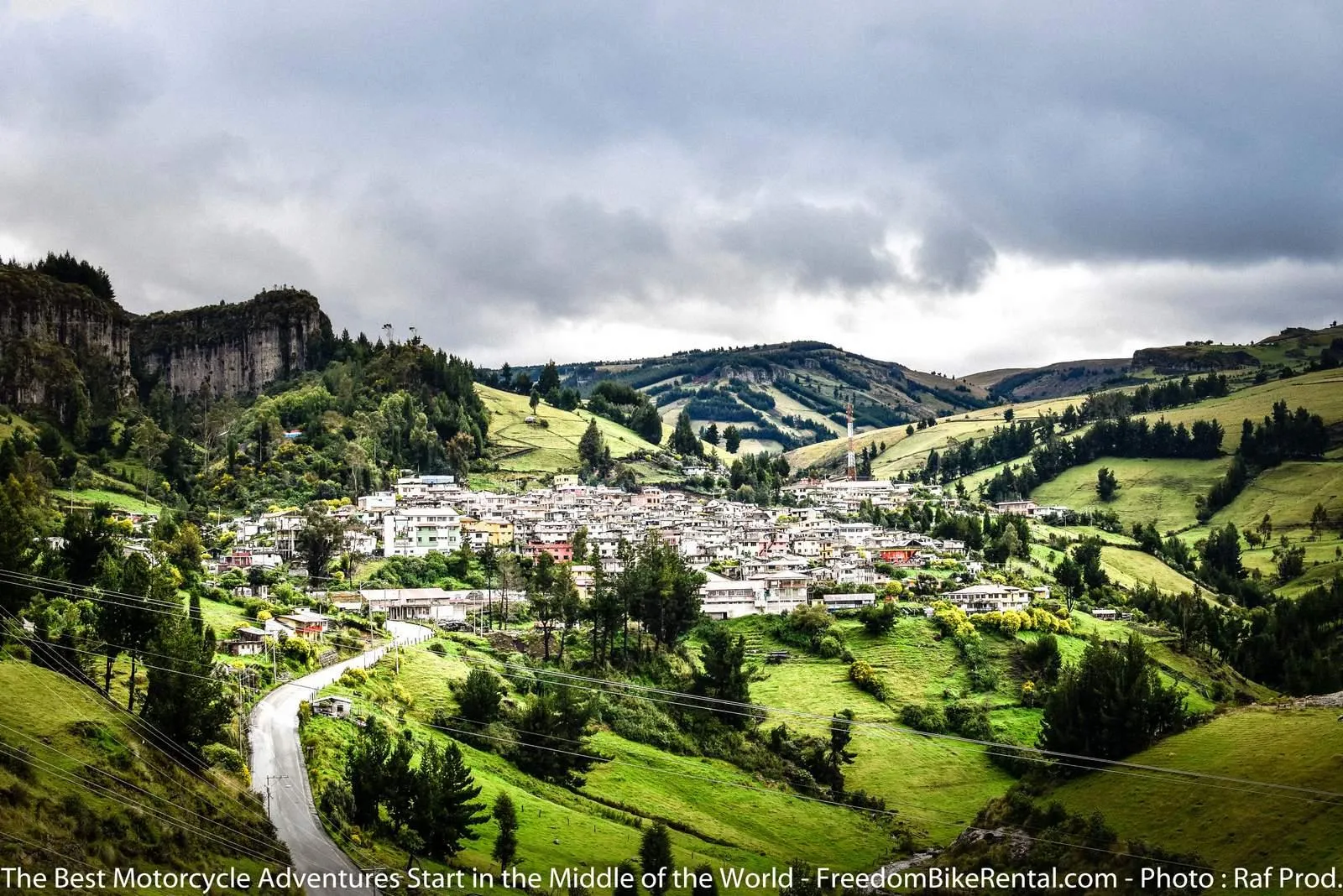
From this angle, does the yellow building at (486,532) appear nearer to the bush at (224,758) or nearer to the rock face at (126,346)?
the rock face at (126,346)

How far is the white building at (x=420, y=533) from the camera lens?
98438 mm

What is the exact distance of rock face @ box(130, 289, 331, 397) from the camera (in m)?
161

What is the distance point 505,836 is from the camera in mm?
43375

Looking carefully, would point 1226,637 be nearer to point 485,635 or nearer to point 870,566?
point 870,566

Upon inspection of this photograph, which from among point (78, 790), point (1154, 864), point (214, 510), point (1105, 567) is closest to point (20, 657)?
point (78, 790)

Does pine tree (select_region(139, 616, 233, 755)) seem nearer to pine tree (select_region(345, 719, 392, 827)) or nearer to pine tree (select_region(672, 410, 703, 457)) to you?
pine tree (select_region(345, 719, 392, 827))

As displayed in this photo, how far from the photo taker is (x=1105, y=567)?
124062 mm

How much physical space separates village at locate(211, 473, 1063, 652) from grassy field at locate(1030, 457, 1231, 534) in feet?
169

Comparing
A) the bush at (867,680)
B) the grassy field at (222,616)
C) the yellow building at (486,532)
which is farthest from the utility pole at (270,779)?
the yellow building at (486,532)

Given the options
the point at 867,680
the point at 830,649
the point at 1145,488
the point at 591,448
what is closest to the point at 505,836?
the point at 867,680

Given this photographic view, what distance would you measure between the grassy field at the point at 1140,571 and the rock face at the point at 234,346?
104m

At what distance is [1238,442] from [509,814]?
16428cm

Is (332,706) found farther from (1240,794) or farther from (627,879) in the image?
(1240,794)

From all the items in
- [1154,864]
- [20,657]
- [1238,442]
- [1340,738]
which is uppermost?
[1238,442]
